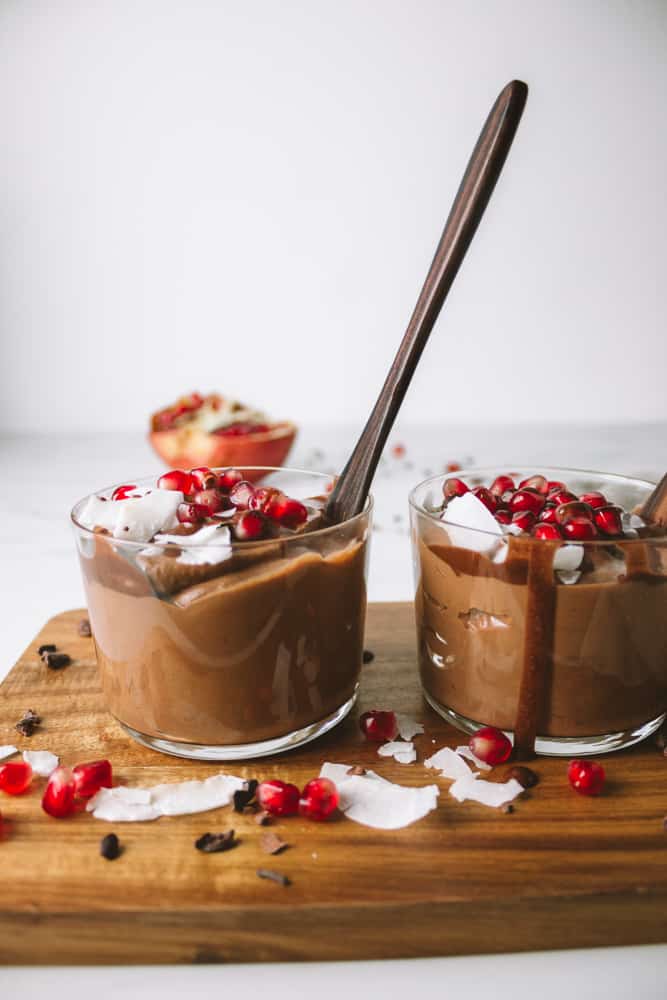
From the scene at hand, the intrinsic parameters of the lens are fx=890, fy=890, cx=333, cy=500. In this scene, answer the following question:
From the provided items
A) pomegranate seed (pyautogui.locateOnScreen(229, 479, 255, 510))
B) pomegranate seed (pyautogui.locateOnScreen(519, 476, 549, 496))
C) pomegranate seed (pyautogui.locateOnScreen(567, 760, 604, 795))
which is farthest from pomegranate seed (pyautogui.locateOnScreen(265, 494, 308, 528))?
pomegranate seed (pyautogui.locateOnScreen(567, 760, 604, 795))

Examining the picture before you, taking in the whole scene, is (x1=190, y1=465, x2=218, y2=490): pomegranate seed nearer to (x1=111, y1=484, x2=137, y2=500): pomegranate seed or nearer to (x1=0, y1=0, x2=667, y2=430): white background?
(x1=111, y1=484, x2=137, y2=500): pomegranate seed

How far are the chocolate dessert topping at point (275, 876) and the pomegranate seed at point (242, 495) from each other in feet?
1.55

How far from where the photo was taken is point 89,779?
3.73 ft

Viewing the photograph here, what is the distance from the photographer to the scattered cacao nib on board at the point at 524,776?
1158 mm

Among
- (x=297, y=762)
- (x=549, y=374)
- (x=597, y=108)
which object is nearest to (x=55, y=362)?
(x=549, y=374)

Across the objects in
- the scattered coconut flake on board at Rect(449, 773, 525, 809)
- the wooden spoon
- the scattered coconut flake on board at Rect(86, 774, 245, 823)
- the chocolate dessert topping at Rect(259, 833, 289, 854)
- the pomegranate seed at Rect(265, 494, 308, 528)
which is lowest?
the scattered coconut flake on board at Rect(449, 773, 525, 809)

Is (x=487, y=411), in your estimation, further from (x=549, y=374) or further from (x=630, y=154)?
(x=630, y=154)

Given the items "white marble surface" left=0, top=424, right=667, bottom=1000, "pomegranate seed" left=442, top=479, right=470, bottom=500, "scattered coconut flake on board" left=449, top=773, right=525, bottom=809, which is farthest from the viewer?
"pomegranate seed" left=442, top=479, right=470, bottom=500

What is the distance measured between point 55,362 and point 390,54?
177 cm

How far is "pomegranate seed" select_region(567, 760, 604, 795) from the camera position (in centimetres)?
114

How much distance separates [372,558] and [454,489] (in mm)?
853

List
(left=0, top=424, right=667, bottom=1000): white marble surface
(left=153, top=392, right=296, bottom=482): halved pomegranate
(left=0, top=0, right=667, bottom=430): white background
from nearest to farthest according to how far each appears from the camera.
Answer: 1. (left=0, top=424, right=667, bottom=1000): white marble surface
2. (left=153, top=392, right=296, bottom=482): halved pomegranate
3. (left=0, top=0, right=667, bottom=430): white background

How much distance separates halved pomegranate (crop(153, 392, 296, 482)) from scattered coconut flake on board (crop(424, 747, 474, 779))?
1.70 meters

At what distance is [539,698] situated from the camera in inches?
46.8
